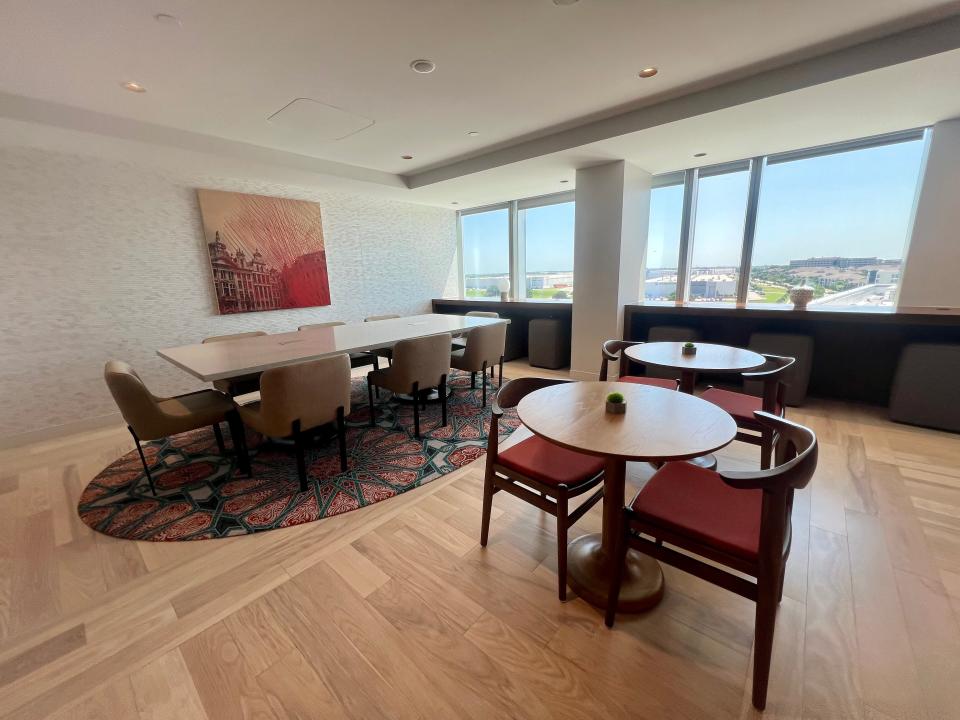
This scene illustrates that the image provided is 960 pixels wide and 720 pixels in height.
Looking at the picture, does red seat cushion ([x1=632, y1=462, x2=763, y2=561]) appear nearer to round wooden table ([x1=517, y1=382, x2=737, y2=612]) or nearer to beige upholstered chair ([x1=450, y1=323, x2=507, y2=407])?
round wooden table ([x1=517, y1=382, x2=737, y2=612])

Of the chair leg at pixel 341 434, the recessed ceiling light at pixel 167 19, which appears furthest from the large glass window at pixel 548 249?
the recessed ceiling light at pixel 167 19

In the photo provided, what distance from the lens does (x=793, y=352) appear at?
340 centimetres

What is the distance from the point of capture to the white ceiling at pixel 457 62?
5.99ft

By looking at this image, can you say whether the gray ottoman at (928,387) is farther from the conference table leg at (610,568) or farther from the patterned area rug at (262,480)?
the patterned area rug at (262,480)

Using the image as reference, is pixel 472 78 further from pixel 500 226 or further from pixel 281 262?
pixel 500 226

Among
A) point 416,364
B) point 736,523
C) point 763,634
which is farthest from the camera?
point 416,364

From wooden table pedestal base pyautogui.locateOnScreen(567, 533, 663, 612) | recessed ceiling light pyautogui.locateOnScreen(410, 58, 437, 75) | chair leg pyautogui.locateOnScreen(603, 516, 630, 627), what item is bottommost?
wooden table pedestal base pyautogui.locateOnScreen(567, 533, 663, 612)

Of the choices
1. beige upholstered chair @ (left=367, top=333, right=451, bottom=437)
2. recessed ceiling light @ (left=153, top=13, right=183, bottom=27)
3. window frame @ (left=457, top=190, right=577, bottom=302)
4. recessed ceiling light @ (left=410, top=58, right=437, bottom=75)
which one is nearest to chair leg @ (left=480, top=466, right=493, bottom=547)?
beige upholstered chair @ (left=367, top=333, right=451, bottom=437)

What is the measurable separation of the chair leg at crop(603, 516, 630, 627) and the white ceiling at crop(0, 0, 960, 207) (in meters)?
2.40

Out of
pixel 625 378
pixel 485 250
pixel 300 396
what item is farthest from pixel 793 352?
pixel 485 250

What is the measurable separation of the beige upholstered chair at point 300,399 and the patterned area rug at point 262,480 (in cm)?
25

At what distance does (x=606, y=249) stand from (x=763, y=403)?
2.36 meters

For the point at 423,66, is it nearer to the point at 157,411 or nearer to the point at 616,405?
the point at 616,405

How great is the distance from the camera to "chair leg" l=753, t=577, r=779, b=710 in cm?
104
